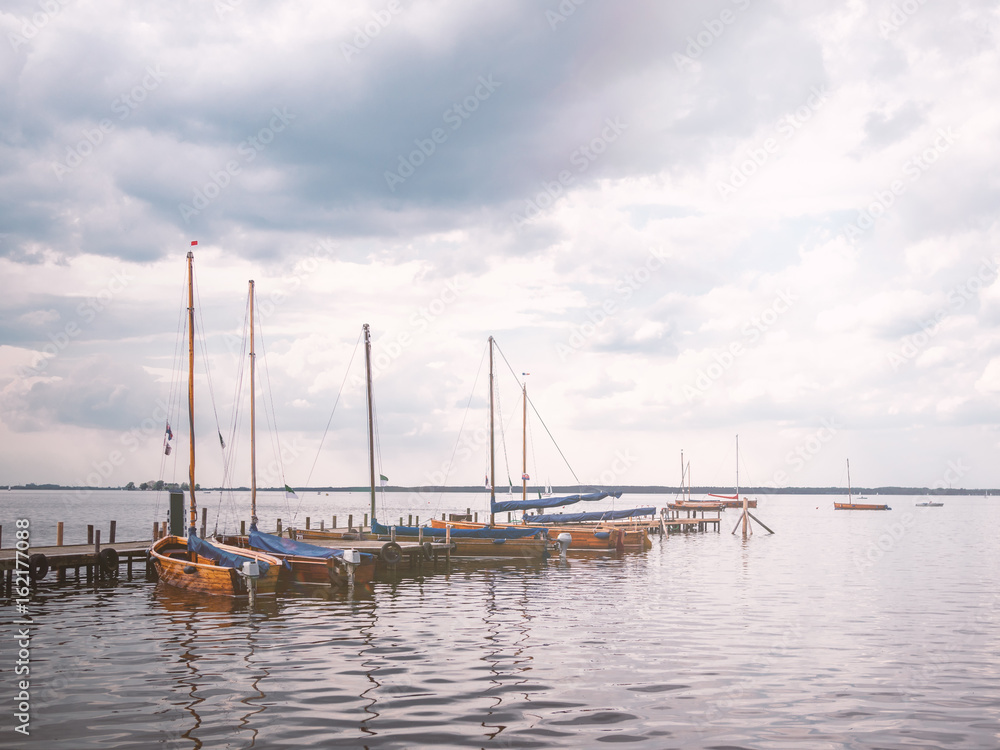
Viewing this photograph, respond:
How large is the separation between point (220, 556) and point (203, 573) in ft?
3.36

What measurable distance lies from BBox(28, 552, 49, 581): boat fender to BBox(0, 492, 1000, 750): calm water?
1847 millimetres

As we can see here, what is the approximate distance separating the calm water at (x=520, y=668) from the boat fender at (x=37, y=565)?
6.06ft

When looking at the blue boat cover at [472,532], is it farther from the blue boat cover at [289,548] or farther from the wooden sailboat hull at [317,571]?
the wooden sailboat hull at [317,571]

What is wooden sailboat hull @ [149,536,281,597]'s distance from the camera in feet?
104

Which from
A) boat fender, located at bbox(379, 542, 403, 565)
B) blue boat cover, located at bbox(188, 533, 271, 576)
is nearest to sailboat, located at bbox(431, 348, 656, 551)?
boat fender, located at bbox(379, 542, 403, 565)

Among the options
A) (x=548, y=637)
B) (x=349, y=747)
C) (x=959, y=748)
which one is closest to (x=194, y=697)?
(x=349, y=747)

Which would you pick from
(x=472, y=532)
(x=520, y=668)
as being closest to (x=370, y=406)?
(x=472, y=532)

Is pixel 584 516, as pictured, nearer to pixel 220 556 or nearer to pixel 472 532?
pixel 472 532

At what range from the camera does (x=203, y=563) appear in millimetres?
33344

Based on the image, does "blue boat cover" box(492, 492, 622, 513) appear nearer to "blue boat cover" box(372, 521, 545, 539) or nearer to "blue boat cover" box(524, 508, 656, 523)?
"blue boat cover" box(524, 508, 656, 523)

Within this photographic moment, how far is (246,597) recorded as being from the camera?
31688mm

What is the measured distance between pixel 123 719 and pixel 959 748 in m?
14.1

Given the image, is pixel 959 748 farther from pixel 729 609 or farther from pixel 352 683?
pixel 729 609

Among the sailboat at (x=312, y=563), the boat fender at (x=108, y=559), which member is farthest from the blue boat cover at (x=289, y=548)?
the boat fender at (x=108, y=559)
